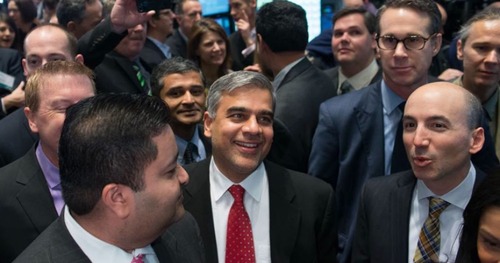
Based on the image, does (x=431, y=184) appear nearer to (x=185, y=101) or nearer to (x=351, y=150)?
(x=351, y=150)

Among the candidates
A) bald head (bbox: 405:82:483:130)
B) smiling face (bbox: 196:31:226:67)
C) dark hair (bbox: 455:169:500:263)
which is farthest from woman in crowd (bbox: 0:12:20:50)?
dark hair (bbox: 455:169:500:263)

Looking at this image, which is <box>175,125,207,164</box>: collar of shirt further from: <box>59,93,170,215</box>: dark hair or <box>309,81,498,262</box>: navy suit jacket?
<box>59,93,170,215</box>: dark hair

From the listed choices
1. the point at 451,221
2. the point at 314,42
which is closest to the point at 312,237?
the point at 451,221

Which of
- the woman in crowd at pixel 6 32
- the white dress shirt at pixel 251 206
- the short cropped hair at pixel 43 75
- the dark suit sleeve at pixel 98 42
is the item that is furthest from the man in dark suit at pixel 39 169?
the woman in crowd at pixel 6 32

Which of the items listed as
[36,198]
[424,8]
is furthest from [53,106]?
[424,8]

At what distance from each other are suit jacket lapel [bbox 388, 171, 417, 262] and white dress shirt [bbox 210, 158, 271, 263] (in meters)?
0.50

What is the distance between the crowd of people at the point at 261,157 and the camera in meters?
1.89

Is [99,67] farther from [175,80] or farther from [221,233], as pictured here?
[221,233]

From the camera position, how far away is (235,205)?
2.83 meters

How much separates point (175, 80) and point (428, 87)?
4.99 feet

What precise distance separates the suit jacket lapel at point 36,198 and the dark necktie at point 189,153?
1.06m

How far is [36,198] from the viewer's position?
2.63 m

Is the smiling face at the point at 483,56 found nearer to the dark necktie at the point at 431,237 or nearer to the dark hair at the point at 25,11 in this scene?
the dark necktie at the point at 431,237

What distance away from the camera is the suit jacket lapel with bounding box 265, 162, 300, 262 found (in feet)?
9.14
